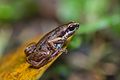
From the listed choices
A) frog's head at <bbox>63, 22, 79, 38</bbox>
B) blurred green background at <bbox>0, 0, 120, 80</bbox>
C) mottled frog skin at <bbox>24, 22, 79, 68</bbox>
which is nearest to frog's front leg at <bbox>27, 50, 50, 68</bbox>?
mottled frog skin at <bbox>24, 22, 79, 68</bbox>

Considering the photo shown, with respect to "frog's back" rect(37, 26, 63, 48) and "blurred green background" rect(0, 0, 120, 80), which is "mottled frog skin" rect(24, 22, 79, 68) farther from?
"blurred green background" rect(0, 0, 120, 80)

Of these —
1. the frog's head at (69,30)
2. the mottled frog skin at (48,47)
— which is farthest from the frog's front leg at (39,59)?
the frog's head at (69,30)

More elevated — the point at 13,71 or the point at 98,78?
the point at 13,71

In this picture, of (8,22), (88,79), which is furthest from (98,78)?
(8,22)

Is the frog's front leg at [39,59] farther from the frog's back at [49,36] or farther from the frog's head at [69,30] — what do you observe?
the frog's head at [69,30]

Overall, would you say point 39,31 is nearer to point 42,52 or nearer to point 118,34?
point 118,34
